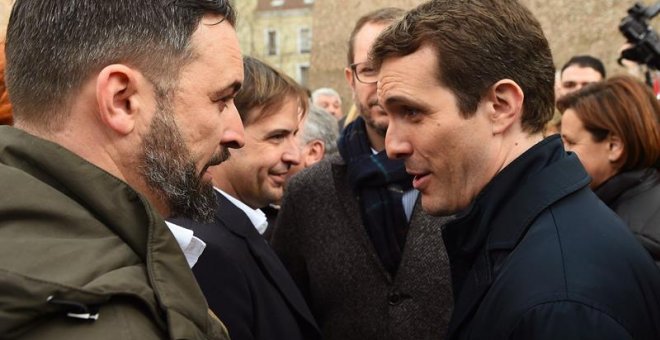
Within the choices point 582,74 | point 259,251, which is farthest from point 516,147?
point 582,74

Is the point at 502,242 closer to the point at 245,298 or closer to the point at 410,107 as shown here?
the point at 410,107

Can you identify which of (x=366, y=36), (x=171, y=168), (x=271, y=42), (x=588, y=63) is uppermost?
(x=271, y=42)

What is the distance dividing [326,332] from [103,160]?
1.80 meters

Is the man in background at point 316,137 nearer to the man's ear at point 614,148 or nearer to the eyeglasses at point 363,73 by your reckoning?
the eyeglasses at point 363,73

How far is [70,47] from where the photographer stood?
150cm

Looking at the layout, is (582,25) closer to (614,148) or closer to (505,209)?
(614,148)

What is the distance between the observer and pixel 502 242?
6.28ft

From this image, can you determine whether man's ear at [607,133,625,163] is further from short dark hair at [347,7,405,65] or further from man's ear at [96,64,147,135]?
man's ear at [96,64,147,135]

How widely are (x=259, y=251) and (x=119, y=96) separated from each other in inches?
46.0

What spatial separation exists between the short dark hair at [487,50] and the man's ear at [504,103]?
0.07 feet

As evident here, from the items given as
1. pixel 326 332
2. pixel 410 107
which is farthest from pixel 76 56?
pixel 326 332

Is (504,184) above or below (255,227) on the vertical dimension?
above

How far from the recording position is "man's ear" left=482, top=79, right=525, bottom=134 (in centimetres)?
209

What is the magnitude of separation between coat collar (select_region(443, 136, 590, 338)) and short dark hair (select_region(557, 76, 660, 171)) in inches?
68.1
